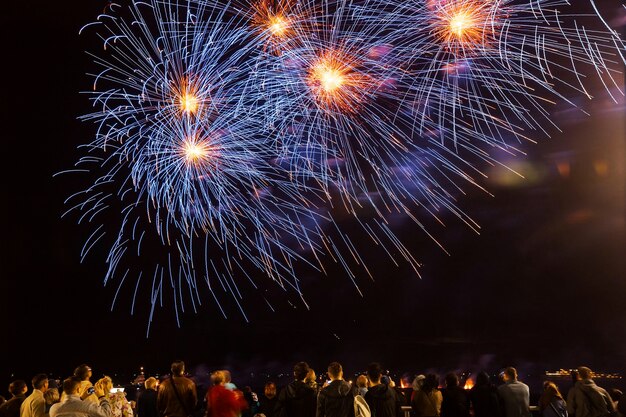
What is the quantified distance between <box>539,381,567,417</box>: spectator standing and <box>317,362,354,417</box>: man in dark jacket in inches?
118

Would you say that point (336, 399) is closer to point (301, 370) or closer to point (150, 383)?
point (301, 370)

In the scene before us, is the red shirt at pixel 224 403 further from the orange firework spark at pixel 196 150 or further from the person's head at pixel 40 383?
the orange firework spark at pixel 196 150

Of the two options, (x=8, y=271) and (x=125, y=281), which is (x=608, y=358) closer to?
(x=125, y=281)

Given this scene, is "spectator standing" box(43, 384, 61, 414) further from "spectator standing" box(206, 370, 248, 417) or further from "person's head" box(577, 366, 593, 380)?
"person's head" box(577, 366, 593, 380)

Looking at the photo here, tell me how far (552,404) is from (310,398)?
11.1 feet

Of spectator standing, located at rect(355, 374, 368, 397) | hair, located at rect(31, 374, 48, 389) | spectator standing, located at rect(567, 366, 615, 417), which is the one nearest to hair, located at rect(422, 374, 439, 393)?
spectator standing, located at rect(355, 374, 368, 397)

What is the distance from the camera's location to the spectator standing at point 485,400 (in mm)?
8508

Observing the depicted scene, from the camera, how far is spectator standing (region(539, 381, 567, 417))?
8.72 meters

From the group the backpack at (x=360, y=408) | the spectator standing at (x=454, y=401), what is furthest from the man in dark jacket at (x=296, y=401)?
the spectator standing at (x=454, y=401)

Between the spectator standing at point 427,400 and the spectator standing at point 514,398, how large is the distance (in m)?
0.87

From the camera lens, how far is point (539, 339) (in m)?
62.3

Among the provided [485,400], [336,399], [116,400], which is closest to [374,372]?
[336,399]

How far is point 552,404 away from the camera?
28.6 ft

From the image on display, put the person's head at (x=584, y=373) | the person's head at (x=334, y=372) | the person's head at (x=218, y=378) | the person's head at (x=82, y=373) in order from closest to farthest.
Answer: the person's head at (x=82, y=373) < the person's head at (x=218, y=378) < the person's head at (x=334, y=372) < the person's head at (x=584, y=373)
